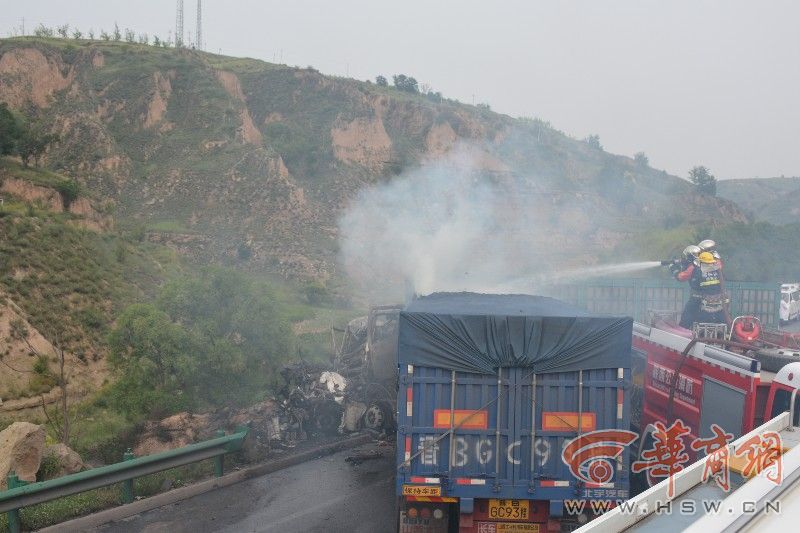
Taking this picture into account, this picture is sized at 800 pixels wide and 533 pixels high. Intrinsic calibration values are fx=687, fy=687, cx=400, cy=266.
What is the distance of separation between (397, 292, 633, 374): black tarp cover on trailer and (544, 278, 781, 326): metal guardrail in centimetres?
1150

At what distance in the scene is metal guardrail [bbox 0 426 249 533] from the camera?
7.20m

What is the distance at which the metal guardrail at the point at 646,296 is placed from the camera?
1830 centimetres

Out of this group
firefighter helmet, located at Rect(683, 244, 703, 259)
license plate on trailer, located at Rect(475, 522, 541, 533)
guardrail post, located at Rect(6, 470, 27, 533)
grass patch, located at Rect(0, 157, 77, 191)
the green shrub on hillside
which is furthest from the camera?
grass patch, located at Rect(0, 157, 77, 191)

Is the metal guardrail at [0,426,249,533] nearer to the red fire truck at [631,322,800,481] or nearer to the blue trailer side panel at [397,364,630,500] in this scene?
the blue trailer side panel at [397,364,630,500]

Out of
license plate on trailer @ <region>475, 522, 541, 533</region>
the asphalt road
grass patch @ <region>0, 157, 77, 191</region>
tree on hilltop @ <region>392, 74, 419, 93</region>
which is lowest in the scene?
the asphalt road

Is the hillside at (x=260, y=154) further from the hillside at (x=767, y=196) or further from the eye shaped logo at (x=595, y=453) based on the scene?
the eye shaped logo at (x=595, y=453)

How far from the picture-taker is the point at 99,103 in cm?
5294

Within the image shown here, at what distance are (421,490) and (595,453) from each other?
174cm

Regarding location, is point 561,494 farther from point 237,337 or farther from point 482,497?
point 237,337

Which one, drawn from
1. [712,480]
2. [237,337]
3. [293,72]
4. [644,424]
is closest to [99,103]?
[293,72]

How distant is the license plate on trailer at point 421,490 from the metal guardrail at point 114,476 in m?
3.59

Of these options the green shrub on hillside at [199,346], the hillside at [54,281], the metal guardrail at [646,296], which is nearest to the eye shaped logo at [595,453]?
the green shrub on hillside at [199,346]

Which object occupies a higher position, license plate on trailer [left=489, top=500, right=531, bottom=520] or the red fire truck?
the red fire truck

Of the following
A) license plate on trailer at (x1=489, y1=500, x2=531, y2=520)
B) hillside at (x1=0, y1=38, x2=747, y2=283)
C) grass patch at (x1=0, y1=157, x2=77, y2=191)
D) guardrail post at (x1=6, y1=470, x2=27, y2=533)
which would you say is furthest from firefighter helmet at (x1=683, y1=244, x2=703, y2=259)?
hillside at (x1=0, y1=38, x2=747, y2=283)
